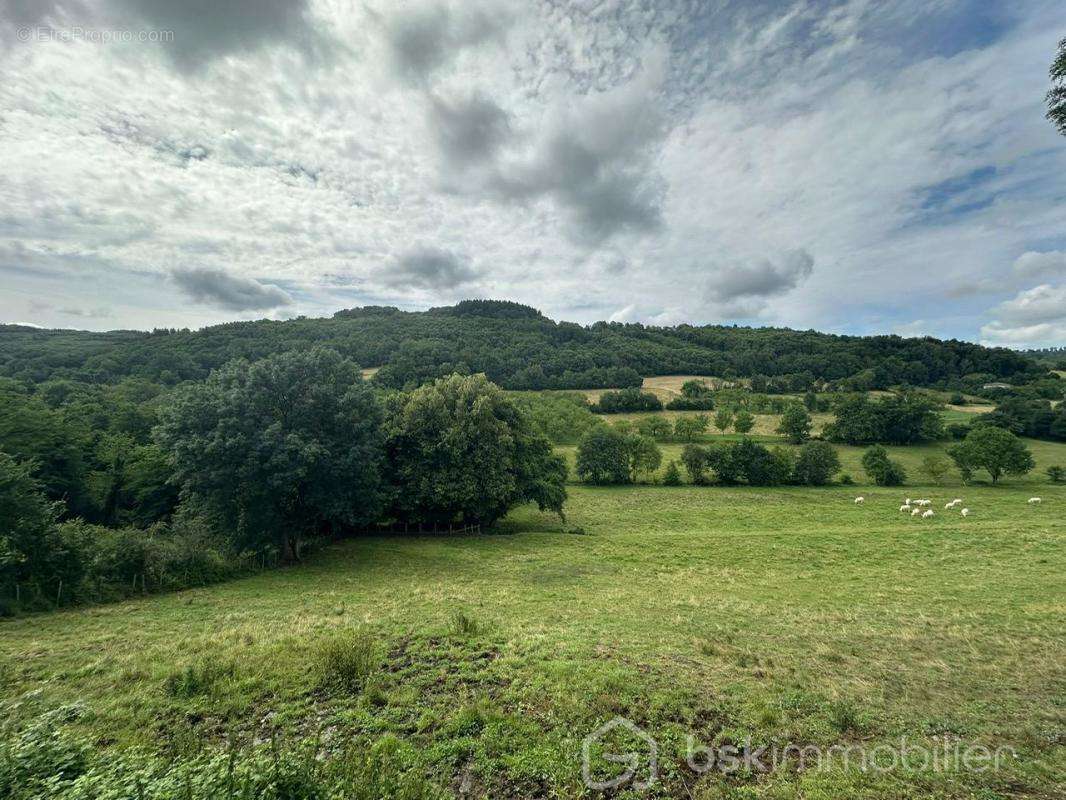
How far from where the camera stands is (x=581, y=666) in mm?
10320

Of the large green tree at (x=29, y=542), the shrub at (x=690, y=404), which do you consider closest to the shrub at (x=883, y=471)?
the shrub at (x=690, y=404)

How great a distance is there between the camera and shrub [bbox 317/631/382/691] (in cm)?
953

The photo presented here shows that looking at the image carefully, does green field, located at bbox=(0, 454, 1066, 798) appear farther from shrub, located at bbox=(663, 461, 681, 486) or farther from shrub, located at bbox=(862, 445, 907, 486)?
shrub, located at bbox=(862, 445, 907, 486)

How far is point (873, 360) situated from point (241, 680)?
17793 centimetres

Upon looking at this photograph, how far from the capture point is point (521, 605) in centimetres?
1727

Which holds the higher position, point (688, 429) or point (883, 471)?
point (688, 429)

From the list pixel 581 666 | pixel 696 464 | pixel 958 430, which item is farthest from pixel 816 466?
pixel 581 666

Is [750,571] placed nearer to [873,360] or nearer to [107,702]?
[107,702]

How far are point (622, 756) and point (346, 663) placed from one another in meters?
6.43

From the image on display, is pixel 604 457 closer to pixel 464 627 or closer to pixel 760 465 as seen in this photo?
pixel 760 465

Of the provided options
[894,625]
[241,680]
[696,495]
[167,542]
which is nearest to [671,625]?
[894,625]

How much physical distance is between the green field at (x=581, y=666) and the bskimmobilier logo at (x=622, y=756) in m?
0.17

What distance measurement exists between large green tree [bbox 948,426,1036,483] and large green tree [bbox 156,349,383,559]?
248 ft

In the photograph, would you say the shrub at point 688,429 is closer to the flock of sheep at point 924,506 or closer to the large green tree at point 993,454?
the large green tree at point 993,454
